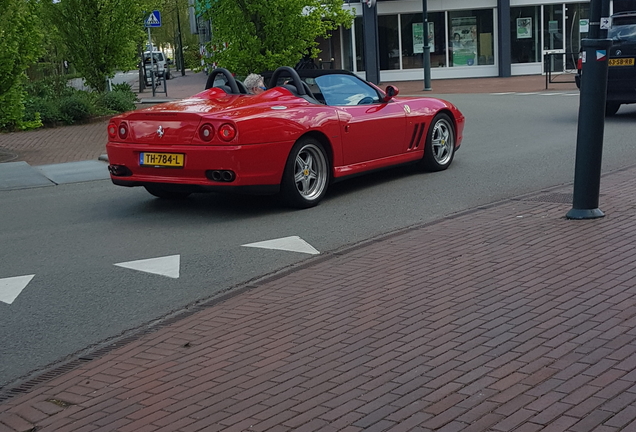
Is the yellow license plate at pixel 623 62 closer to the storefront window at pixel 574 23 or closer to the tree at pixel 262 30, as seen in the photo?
the tree at pixel 262 30

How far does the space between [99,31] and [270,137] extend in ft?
46.9

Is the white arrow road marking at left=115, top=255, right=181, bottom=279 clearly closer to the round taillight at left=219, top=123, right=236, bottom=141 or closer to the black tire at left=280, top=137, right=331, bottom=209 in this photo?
the round taillight at left=219, top=123, right=236, bottom=141

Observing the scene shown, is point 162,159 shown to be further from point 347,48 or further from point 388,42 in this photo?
point 388,42

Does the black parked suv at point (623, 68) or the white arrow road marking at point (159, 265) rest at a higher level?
the black parked suv at point (623, 68)

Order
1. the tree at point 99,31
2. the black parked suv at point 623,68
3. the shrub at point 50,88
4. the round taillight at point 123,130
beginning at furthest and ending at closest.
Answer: the shrub at point 50,88 < the tree at point 99,31 < the black parked suv at point 623,68 < the round taillight at point 123,130

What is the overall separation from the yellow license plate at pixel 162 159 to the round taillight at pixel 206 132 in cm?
29

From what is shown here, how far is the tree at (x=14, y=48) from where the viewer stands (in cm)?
1407

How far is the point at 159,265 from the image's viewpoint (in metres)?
6.71

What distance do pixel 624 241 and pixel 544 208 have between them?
156cm

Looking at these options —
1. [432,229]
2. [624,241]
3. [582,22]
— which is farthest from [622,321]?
[582,22]

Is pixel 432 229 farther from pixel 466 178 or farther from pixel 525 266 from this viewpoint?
pixel 466 178

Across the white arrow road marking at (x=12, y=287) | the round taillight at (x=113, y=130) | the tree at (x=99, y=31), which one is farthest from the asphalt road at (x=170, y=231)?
the tree at (x=99, y=31)

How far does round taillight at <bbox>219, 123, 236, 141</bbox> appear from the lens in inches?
315

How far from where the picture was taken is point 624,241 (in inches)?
259
